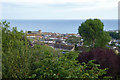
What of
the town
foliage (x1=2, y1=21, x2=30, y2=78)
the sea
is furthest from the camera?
the town

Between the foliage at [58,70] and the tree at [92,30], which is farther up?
the tree at [92,30]

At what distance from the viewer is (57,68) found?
3.12m

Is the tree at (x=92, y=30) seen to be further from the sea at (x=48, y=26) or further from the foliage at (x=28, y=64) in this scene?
the foliage at (x=28, y=64)

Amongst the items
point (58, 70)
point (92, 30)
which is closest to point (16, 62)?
point (58, 70)

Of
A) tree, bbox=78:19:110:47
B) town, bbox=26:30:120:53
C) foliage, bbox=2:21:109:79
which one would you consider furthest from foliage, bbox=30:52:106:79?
tree, bbox=78:19:110:47

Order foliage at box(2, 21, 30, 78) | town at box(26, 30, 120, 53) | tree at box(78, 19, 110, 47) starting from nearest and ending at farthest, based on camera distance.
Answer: foliage at box(2, 21, 30, 78) < town at box(26, 30, 120, 53) < tree at box(78, 19, 110, 47)

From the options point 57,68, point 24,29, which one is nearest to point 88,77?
point 57,68

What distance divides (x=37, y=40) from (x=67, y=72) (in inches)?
74.0

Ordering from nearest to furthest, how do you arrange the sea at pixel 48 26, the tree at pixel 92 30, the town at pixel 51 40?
the sea at pixel 48 26
the town at pixel 51 40
the tree at pixel 92 30

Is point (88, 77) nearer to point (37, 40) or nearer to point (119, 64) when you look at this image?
point (119, 64)

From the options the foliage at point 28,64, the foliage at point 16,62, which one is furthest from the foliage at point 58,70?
the foliage at point 16,62

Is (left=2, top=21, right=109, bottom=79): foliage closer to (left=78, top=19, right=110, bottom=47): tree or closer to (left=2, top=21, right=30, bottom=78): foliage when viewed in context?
(left=2, top=21, right=30, bottom=78): foliage

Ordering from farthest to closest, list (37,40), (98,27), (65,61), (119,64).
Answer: (98,27) → (37,40) → (119,64) → (65,61)

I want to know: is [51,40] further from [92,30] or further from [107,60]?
[107,60]
